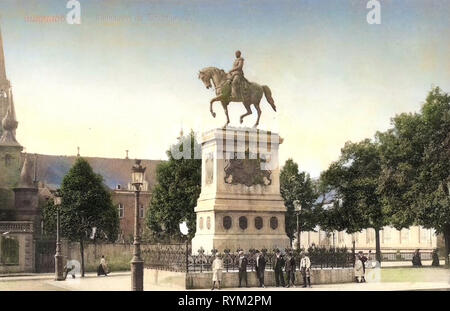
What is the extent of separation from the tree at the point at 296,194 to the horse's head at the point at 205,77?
2495 cm

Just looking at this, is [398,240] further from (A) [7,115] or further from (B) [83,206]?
(A) [7,115]

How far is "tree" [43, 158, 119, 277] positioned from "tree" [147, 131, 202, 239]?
14.3 ft

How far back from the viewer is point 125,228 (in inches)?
3492

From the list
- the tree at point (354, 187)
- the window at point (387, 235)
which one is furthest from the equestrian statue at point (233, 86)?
the window at point (387, 235)

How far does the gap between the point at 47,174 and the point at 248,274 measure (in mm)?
63691

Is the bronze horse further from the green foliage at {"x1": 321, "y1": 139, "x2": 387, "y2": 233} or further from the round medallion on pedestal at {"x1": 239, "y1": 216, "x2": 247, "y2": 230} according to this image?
the green foliage at {"x1": 321, "y1": 139, "x2": 387, "y2": 233}

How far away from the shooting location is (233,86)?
31.0 m

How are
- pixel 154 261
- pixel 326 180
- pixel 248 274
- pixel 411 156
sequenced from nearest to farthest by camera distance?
1. pixel 248 274
2. pixel 154 261
3. pixel 411 156
4. pixel 326 180

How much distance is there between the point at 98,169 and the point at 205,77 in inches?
2496

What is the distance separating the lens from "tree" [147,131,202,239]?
175ft

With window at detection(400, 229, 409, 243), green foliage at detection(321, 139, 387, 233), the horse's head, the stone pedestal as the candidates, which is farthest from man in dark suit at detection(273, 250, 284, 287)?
window at detection(400, 229, 409, 243)
